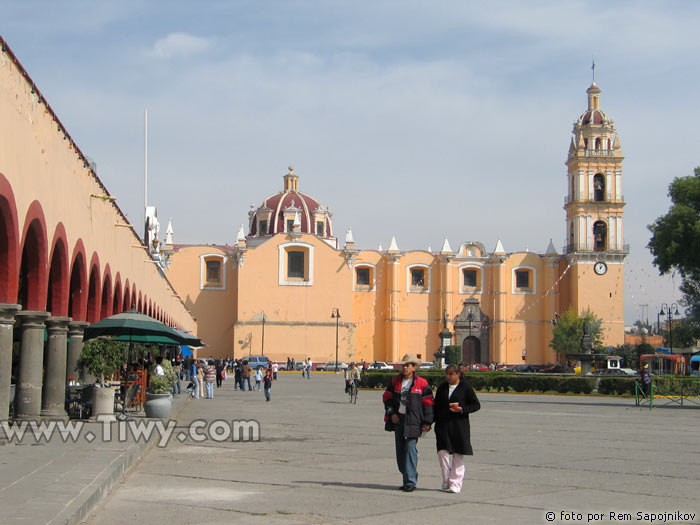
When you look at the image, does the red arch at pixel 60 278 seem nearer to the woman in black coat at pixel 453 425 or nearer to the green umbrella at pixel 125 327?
the green umbrella at pixel 125 327

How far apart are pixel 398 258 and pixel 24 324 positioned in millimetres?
56352

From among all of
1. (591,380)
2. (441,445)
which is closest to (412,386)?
(441,445)

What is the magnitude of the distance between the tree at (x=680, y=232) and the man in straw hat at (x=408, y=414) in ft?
132

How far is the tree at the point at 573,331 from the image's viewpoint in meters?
64.6

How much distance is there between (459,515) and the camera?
7.89 metres

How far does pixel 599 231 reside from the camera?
6919 centimetres

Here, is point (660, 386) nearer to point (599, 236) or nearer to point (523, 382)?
point (523, 382)

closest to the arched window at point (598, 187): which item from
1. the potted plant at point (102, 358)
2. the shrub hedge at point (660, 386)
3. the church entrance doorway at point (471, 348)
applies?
the church entrance doorway at point (471, 348)

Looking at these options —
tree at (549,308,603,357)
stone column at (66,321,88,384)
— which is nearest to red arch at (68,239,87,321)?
stone column at (66,321,88,384)

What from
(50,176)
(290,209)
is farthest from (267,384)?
(290,209)

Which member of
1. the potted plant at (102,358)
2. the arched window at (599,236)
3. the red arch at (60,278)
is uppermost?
the arched window at (599,236)

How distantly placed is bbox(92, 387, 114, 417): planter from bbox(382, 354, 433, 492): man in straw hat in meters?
7.94

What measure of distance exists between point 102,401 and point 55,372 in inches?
35.6

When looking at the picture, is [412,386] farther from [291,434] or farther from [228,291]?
[228,291]
